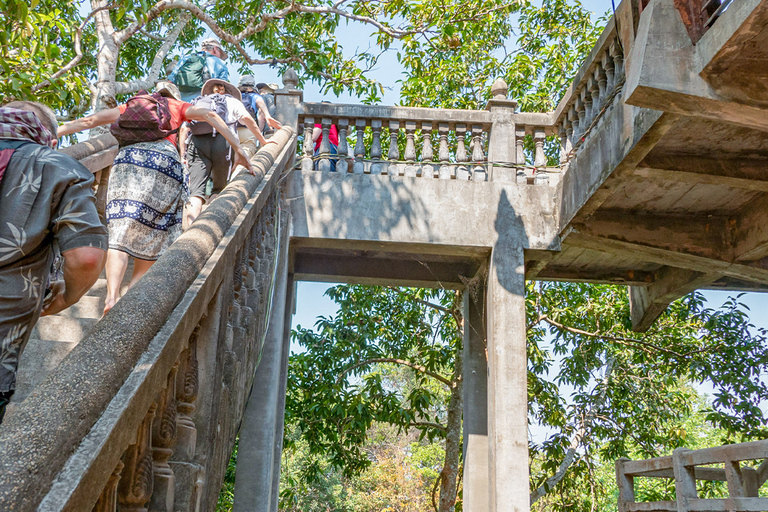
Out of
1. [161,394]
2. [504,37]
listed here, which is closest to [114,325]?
[161,394]

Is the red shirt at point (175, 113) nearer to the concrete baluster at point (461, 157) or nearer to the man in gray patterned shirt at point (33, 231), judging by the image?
the man in gray patterned shirt at point (33, 231)

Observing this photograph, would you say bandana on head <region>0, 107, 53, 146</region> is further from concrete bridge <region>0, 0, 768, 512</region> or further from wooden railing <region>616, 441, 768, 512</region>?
wooden railing <region>616, 441, 768, 512</region>

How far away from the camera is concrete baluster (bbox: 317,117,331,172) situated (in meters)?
6.45

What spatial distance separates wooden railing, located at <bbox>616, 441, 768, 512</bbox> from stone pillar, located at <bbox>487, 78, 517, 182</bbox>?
3.19m

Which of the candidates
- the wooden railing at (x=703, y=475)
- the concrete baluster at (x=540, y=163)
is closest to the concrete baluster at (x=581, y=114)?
the concrete baluster at (x=540, y=163)

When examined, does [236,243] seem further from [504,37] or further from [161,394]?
[504,37]

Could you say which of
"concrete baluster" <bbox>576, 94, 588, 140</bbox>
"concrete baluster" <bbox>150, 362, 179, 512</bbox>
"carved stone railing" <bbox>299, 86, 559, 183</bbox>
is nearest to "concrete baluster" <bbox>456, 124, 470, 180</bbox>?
"carved stone railing" <bbox>299, 86, 559, 183</bbox>

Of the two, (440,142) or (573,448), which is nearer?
(440,142)

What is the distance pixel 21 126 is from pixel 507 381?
4505 mm

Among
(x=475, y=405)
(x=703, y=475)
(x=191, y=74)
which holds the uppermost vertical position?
(x=191, y=74)

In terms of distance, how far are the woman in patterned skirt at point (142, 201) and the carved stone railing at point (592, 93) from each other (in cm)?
323

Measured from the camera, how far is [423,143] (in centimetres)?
651

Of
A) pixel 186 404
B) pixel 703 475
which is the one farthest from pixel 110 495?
pixel 703 475

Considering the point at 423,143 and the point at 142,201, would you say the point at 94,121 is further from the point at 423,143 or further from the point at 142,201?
the point at 423,143
